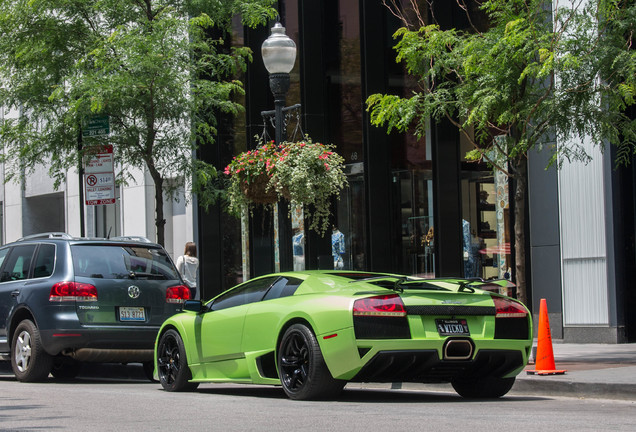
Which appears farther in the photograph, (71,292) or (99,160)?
(99,160)

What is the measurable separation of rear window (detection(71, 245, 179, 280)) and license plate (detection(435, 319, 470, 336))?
517 cm

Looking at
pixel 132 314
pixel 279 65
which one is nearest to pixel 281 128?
pixel 279 65

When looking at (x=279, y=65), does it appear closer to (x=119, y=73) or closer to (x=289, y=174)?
(x=289, y=174)

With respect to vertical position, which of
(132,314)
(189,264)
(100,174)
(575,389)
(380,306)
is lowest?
(575,389)

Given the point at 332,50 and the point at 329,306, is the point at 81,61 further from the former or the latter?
the point at 329,306

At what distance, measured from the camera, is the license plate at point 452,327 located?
937 cm

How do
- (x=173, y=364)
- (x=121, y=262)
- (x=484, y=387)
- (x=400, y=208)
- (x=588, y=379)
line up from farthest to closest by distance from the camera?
(x=400, y=208) → (x=121, y=262) → (x=173, y=364) → (x=588, y=379) → (x=484, y=387)

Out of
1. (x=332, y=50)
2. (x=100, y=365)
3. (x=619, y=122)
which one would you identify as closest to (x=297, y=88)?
(x=332, y=50)

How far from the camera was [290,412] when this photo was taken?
8.55 metres

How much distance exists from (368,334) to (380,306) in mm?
280

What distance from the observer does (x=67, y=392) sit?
447 inches

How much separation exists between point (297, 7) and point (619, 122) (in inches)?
401

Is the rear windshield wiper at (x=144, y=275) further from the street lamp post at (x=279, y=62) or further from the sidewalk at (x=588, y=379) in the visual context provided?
the sidewalk at (x=588, y=379)

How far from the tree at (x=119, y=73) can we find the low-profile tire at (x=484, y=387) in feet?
25.8
